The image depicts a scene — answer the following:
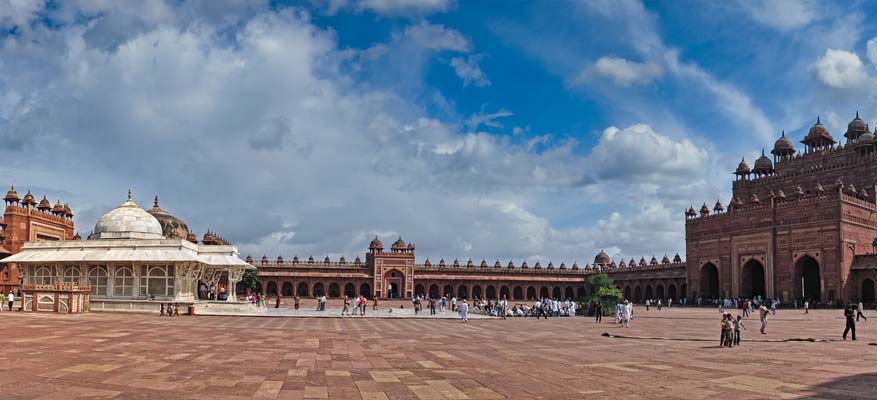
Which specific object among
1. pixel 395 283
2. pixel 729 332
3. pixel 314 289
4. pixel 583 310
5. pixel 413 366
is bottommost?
pixel 314 289

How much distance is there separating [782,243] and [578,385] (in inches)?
1940

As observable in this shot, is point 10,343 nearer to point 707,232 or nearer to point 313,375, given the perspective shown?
point 313,375

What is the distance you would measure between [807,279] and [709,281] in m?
8.19

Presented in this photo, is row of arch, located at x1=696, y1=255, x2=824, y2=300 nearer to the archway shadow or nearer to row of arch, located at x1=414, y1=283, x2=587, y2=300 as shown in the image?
row of arch, located at x1=414, y1=283, x2=587, y2=300

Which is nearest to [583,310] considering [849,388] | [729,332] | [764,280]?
[729,332]

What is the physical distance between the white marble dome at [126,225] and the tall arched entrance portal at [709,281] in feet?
151

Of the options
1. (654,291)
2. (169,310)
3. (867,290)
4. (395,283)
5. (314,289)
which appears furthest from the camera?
(395,283)

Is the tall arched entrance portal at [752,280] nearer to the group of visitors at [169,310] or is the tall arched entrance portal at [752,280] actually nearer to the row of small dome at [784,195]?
the row of small dome at [784,195]

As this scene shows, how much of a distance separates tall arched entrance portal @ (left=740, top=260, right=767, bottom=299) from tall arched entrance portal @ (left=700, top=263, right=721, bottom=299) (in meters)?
3.46

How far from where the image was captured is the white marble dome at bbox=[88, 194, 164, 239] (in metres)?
42.7

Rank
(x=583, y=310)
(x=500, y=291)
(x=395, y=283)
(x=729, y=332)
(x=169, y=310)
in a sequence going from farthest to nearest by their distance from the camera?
(x=500, y=291)
(x=395, y=283)
(x=583, y=310)
(x=169, y=310)
(x=729, y=332)

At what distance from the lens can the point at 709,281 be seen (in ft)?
207

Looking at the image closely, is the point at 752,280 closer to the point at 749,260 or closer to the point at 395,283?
the point at 749,260

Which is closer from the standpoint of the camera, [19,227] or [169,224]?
[19,227]
